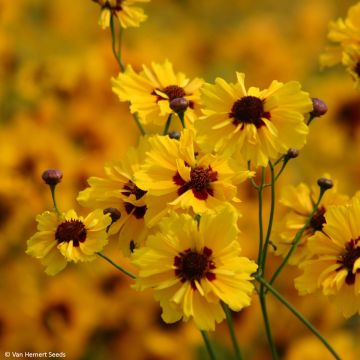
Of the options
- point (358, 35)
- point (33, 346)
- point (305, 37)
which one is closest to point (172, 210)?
point (358, 35)

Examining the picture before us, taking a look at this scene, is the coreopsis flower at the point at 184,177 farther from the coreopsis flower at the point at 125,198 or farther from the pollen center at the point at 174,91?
the pollen center at the point at 174,91

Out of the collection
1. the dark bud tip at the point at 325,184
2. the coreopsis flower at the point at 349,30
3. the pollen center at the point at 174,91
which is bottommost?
the dark bud tip at the point at 325,184

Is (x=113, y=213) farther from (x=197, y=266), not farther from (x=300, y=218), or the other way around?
(x=300, y=218)

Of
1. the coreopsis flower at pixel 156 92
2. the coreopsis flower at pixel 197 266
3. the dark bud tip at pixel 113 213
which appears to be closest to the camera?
the coreopsis flower at pixel 197 266

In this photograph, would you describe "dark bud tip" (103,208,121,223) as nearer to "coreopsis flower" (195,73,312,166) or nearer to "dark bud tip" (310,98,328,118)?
"coreopsis flower" (195,73,312,166)

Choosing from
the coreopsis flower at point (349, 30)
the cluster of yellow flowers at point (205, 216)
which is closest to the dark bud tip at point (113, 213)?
the cluster of yellow flowers at point (205, 216)

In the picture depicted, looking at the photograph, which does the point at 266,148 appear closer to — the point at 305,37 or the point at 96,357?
the point at 96,357
